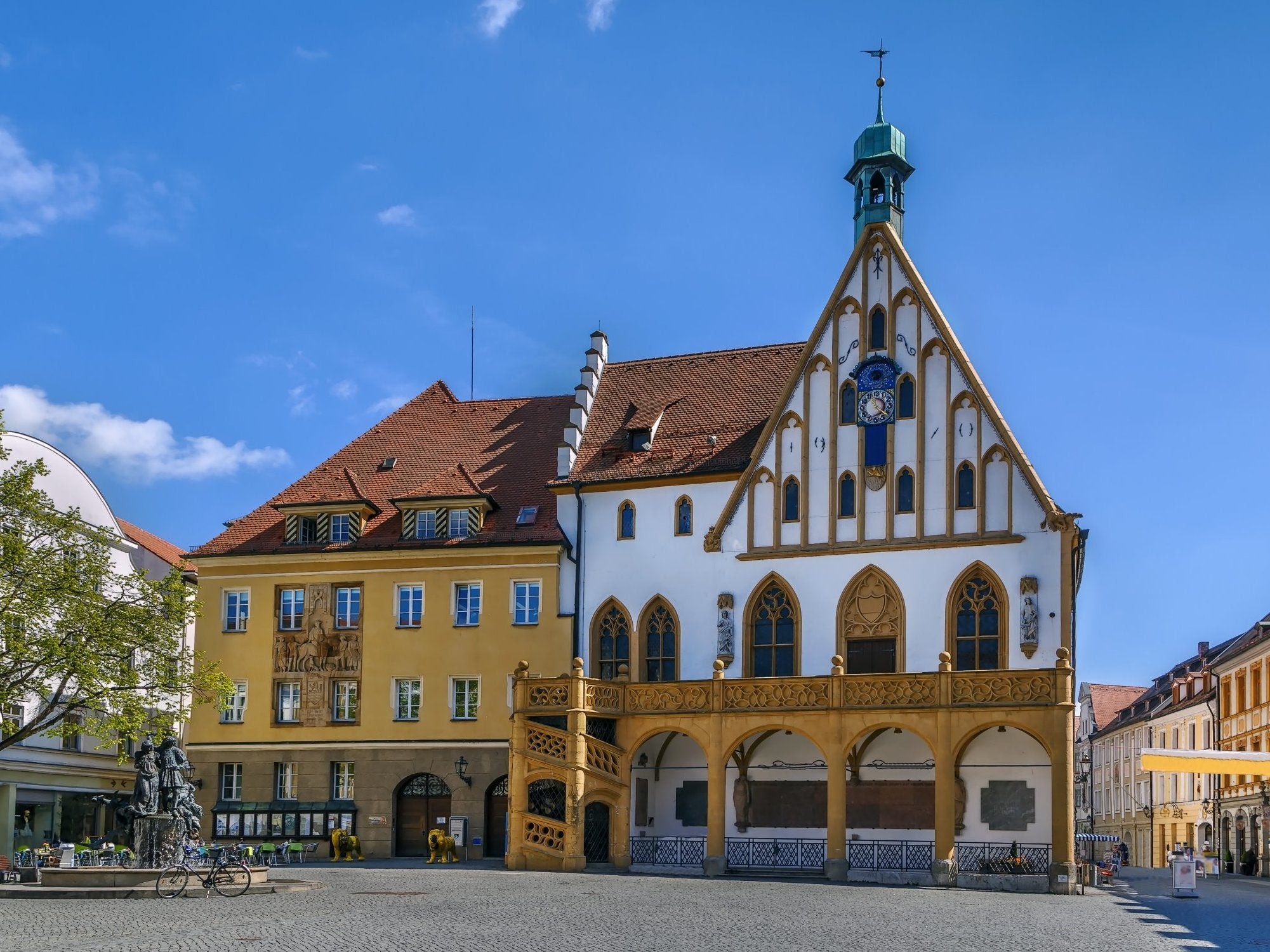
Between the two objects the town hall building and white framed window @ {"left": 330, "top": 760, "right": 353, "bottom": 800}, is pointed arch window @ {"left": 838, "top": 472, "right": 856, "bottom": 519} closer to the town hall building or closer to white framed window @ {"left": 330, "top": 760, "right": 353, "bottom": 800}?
the town hall building

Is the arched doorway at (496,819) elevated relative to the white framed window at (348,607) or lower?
lower

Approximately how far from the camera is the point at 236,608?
163ft

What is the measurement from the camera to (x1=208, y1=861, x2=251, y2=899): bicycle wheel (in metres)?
28.5

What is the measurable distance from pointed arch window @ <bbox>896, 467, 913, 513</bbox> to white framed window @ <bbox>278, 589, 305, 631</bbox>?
18.5 metres

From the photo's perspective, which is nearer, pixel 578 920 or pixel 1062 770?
pixel 578 920

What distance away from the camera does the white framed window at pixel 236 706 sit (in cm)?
4888

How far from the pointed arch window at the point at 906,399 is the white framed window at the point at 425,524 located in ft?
47.7

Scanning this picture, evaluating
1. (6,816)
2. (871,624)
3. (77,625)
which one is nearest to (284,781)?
(6,816)

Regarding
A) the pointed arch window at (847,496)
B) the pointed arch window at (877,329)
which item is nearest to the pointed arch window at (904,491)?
the pointed arch window at (847,496)

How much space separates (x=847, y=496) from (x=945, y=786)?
364 inches

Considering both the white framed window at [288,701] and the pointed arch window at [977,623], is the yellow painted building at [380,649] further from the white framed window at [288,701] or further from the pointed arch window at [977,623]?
the pointed arch window at [977,623]

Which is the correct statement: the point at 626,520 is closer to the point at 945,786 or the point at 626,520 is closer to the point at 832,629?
the point at 832,629

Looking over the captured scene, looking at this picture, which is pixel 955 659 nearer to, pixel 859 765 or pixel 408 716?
pixel 859 765

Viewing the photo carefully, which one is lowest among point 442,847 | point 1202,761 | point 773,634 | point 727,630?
point 442,847
